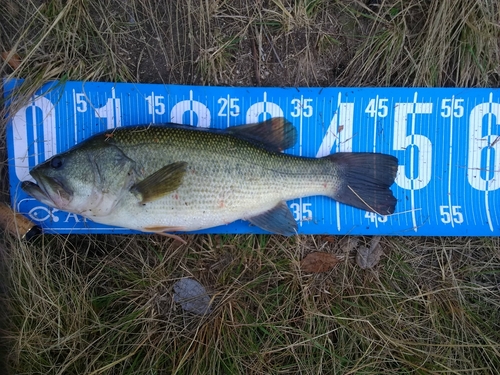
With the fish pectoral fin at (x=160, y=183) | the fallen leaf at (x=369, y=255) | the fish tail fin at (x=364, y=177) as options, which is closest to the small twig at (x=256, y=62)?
the fish tail fin at (x=364, y=177)

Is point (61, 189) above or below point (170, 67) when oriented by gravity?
below

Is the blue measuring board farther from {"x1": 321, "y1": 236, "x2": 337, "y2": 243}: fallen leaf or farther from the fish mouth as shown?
the fish mouth

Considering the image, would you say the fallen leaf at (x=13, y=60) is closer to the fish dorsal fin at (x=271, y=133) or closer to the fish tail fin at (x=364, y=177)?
the fish dorsal fin at (x=271, y=133)

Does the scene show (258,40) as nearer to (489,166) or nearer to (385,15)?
(385,15)

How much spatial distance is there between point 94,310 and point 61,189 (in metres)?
1.00

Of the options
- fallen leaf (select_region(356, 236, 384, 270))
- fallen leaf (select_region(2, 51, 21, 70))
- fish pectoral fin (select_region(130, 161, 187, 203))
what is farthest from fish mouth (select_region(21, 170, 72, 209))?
fallen leaf (select_region(356, 236, 384, 270))

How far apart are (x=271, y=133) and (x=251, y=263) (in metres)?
0.95

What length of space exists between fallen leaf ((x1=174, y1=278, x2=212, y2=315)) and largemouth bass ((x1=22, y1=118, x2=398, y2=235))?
1.71 ft

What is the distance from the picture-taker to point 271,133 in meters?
2.66

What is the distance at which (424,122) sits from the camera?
2857mm

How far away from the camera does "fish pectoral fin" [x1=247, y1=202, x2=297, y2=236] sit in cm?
264

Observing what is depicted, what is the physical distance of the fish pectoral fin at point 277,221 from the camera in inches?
104

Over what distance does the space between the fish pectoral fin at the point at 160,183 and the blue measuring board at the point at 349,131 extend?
59cm

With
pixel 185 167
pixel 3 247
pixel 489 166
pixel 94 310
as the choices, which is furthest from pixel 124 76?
pixel 489 166
